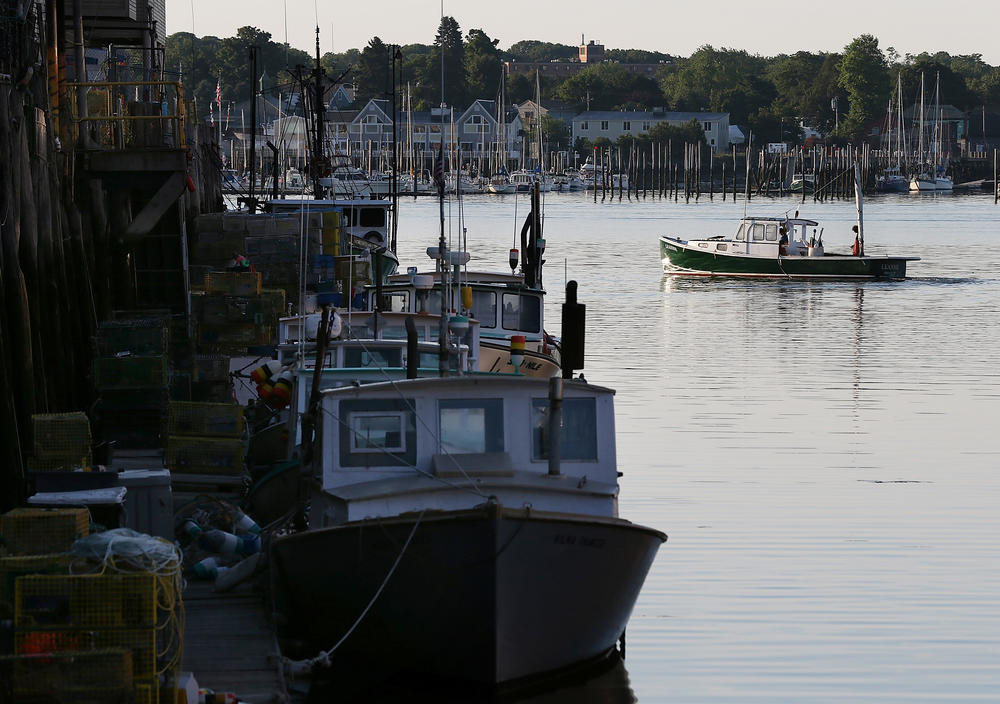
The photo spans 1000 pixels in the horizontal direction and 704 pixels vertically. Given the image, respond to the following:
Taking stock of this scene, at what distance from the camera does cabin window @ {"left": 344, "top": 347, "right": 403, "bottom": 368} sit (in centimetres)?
1848

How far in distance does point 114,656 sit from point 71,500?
11.8ft

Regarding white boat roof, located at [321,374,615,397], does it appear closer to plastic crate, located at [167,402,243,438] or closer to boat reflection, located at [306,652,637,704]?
boat reflection, located at [306,652,637,704]

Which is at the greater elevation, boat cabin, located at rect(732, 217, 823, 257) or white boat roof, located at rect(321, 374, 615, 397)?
white boat roof, located at rect(321, 374, 615, 397)

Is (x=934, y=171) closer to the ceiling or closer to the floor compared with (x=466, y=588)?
closer to the ceiling

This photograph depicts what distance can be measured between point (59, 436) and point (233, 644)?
3087 mm

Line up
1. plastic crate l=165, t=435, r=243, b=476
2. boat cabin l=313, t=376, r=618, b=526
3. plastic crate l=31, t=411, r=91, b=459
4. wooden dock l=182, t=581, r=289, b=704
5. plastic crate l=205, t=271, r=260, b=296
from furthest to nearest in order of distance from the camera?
1. plastic crate l=205, t=271, r=260, b=296
2. plastic crate l=165, t=435, r=243, b=476
3. plastic crate l=31, t=411, r=91, b=459
4. boat cabin l=313, t=376, r=618, b=526
5. wooden dock l=182, t=581, r=289, b=704

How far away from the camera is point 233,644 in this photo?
13102 mm

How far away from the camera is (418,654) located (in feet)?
44.4

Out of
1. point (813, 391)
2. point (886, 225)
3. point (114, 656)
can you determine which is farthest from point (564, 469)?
point (886, 225)

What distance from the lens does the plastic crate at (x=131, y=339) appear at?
64.5 feet

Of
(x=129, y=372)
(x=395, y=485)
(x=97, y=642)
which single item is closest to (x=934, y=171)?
(x=129, y=372)

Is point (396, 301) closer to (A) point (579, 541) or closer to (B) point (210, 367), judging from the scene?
(B) point (210, 367)

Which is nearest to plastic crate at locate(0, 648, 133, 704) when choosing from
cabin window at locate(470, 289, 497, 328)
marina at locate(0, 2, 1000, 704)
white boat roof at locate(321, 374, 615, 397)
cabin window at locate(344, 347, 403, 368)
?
marina at locate(0, 2, 1000, 704)

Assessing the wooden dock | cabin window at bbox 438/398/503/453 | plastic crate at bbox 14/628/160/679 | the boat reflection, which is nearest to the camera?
plastic crate at bbox 14/628/160/679
